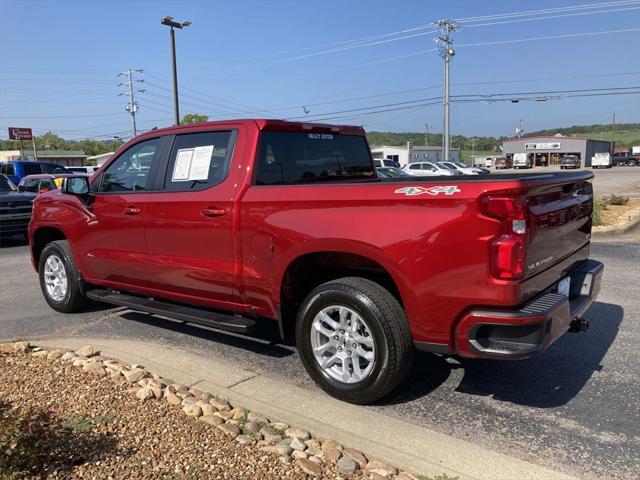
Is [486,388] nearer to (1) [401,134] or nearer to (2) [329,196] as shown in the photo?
(2) [329,196]

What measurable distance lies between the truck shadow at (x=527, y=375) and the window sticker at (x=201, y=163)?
232cm

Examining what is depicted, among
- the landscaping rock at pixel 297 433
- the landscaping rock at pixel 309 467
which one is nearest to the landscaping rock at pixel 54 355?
the landscaping rock at pixel 297 433

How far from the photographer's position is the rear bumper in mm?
3055

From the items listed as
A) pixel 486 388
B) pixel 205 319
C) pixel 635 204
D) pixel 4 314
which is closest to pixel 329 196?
pixel 205 319

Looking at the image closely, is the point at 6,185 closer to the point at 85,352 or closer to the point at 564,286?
the point at 85,352

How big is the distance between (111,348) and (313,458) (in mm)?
2625

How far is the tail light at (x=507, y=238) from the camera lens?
2984 mm

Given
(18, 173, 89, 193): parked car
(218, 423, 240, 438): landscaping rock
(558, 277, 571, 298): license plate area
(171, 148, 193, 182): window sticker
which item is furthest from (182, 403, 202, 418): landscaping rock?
(18, 173, 89, 193): parked car

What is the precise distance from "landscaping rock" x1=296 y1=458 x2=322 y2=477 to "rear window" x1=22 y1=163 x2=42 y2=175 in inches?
953

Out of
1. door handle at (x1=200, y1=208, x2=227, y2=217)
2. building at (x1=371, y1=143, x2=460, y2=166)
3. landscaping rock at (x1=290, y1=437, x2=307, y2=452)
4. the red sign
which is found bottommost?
landscaping rock at (x1=290, y1=437, x2=307, y2=452)

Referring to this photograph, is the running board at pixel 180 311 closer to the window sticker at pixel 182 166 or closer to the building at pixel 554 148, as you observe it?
the window sticker at pixel 182 166

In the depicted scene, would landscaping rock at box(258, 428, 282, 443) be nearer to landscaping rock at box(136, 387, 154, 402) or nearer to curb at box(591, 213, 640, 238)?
landscaping rock at box(136, 387, 154, 402)

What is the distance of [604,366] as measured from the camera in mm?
4316

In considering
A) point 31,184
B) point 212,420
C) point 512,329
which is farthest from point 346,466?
point 31,184
